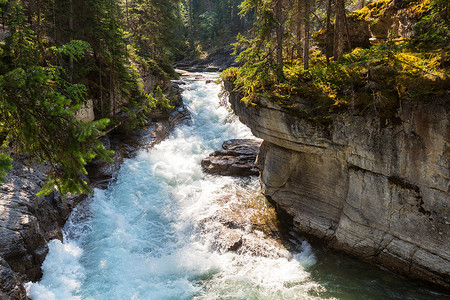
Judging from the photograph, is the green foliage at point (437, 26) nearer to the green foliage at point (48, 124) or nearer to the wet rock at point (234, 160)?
the green foliage at point (48, 124)

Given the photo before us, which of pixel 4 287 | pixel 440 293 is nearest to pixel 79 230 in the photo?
pixel 4 287

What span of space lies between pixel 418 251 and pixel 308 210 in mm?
3991

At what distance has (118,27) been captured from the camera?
1712 cm

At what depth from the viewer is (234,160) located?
17.4 meters

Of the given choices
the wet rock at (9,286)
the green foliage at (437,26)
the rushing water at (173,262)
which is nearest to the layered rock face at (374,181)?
the rushing water at (173,262)

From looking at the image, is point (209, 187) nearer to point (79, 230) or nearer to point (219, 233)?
point (219, 233)

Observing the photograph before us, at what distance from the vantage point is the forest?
15.5 ft

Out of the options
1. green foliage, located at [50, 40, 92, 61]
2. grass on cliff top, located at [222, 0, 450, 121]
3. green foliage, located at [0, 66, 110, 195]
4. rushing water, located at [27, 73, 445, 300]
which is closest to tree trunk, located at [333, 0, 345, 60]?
grass on cliff top, located at [222, 0, 450, 121]

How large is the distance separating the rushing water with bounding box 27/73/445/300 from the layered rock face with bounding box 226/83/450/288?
1020 millimetres

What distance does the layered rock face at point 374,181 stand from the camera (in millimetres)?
8008

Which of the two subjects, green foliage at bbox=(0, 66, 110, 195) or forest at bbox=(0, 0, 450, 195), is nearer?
green foliage at bbox=(0, 66, 110, 195)

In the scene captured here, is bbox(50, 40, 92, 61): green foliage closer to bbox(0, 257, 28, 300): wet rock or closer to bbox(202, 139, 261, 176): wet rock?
bbox(0, 257, 28, 300): wet rock

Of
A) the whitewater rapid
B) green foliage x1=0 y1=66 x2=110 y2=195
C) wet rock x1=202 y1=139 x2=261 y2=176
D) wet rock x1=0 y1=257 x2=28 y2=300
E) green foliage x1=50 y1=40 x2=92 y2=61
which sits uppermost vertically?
green foliage x1=50 y1=40 x2=92 y2=61

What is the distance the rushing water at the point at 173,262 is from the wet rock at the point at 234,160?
971 mm
